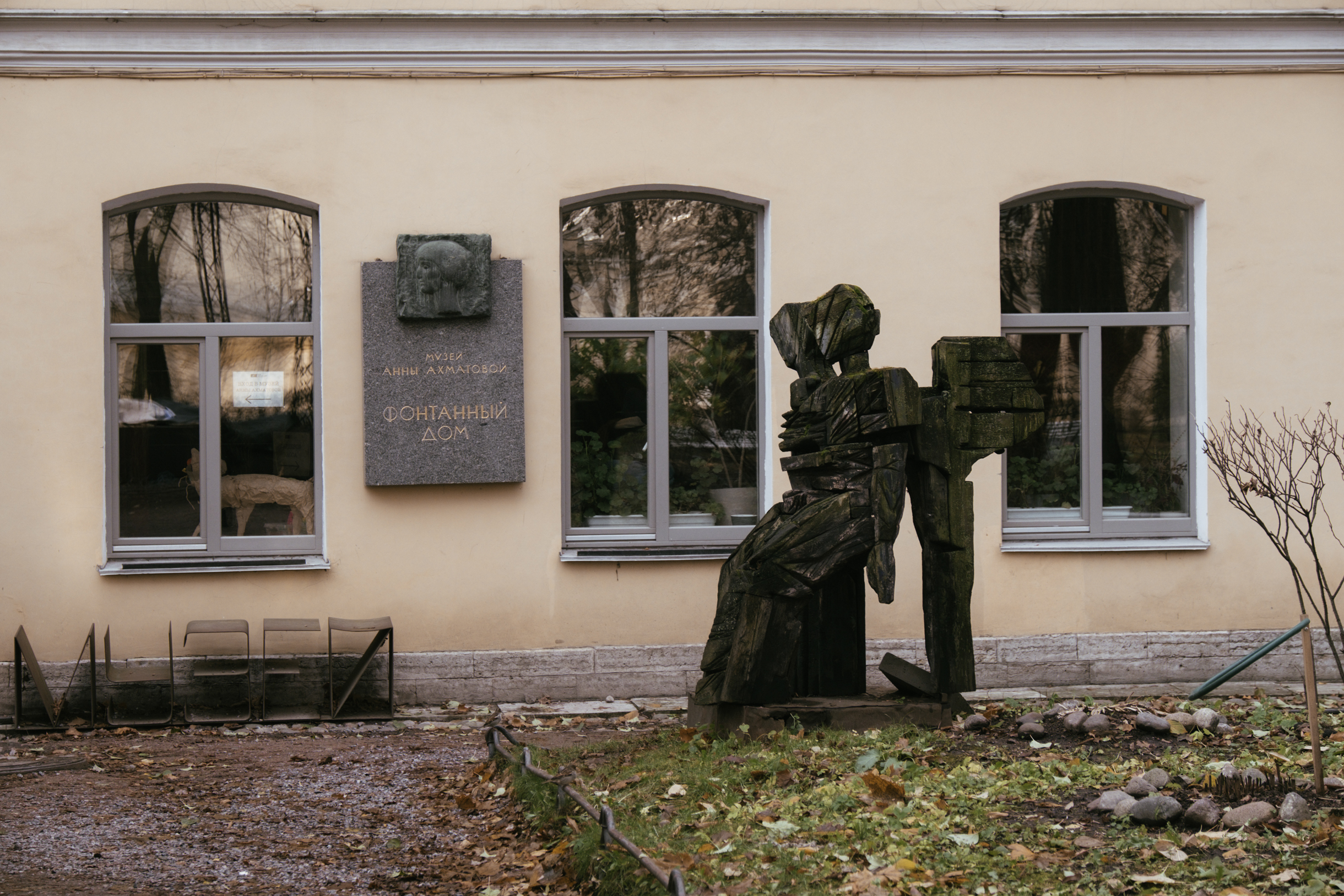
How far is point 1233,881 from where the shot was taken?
3756 mm

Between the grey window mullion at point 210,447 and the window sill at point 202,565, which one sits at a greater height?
the grey window mullion at point 210,447

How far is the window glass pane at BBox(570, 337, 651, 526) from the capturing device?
327 inches

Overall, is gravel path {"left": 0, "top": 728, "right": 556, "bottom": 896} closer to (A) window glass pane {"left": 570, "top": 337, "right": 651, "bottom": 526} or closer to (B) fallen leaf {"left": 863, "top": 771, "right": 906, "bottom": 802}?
(B) fallen leaf {"left": 863, "top": 771, "right": 906, "bottom": 802}

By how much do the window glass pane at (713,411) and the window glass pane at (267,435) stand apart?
2.39 meters

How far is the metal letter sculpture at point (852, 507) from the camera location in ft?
19.1

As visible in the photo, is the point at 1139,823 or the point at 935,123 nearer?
the point at 1139,823

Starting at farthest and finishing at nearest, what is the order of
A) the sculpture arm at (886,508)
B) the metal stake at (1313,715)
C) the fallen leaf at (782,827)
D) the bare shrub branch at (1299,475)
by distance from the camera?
the bare shrub branch at (1299,475) < the sculpture arm at (886,508) < the metal stake at (1313,715) < the fallen leaf at (782,827)

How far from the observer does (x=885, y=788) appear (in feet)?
15.7

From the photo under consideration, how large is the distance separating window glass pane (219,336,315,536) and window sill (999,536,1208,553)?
4.59m

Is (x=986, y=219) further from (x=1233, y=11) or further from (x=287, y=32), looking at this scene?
(x=287, y=32)

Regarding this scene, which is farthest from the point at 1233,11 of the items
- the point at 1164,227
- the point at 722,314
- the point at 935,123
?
the point at 722,314

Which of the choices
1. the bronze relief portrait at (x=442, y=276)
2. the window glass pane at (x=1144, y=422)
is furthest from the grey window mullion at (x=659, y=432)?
the window glass pane at (x=1144, y=422)

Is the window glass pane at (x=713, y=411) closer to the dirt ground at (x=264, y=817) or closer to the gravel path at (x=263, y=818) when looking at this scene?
the dirt ground at (x=264, y=817)

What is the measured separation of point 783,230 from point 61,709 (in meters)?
5.26
